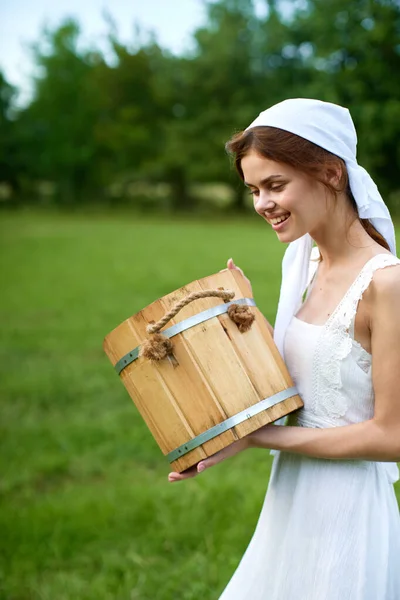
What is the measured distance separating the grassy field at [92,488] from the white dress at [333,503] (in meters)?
1.50

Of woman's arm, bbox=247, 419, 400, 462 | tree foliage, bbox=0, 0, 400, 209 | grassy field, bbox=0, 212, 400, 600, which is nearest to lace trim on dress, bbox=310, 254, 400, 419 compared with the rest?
woman's arm, bbox=247, 419, 400, 462

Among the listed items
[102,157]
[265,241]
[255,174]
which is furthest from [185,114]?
[255,174]

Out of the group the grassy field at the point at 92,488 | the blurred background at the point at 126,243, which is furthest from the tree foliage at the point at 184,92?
the grassy field at the point at 92,488

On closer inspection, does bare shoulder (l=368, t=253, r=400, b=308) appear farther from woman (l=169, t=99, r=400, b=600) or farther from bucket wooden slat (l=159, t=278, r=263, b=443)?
bucket wooden slat (l=159, t=278, r=263, b=443)

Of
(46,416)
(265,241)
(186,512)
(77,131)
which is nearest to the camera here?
(186,512)

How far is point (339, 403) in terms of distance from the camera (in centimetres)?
182

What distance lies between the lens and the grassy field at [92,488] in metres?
3.53

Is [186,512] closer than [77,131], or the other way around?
[186,512]

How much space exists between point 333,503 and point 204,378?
0.50m

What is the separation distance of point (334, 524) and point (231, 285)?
2.19 feet

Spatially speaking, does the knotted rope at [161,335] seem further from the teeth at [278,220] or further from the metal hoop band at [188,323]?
the teeth at [278,220]

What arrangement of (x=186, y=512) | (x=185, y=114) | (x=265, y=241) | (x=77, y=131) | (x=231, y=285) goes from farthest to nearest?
(x=77, y=131), (x=185, y=114), (x=265, y=241), (x=186, y=512), (x=231, y=285)

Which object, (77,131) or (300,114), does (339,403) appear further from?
(77,131)

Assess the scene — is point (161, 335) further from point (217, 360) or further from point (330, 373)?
point (330, 373)
